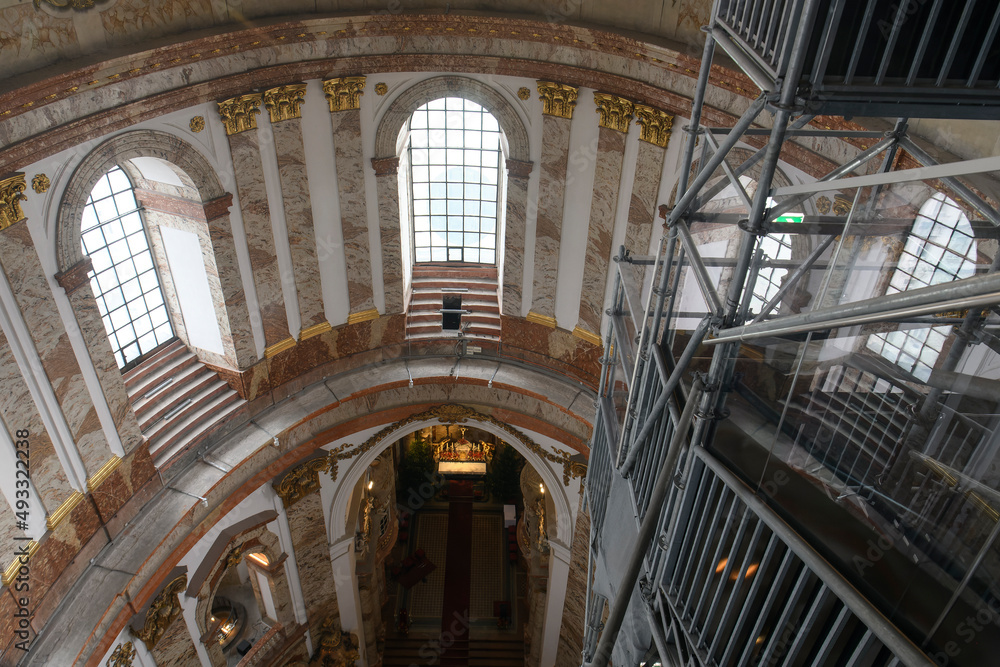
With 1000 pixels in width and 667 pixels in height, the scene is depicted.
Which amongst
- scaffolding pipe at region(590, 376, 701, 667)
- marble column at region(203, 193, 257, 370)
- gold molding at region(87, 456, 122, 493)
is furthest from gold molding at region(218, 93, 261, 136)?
scaffolding pipe at region(590, 376, 701, 667)

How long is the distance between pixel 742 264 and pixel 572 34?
7661mm

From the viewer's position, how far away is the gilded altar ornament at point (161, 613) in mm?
10836

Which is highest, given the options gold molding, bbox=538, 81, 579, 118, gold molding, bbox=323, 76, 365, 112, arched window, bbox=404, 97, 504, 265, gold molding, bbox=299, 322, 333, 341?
arched window, bbox=404, 97, 504, 265

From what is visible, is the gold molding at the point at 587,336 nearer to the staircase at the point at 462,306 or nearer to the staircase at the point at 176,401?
the staircase at the point at 462,306

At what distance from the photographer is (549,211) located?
1245 cm

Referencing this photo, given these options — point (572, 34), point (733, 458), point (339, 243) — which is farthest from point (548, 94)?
point (733, 458)

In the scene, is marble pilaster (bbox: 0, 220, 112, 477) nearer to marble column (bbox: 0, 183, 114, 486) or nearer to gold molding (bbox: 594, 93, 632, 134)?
marble column (bbox: 0, 183, 114, 486)

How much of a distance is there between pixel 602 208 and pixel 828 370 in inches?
328

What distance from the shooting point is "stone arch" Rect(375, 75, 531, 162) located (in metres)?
11.9

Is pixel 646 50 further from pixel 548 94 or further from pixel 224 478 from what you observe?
pixel 224 478

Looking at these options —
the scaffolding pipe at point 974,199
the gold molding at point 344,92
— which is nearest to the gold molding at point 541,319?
the gold molding at point 344,92

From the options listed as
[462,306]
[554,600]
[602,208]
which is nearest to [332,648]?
[554,600]

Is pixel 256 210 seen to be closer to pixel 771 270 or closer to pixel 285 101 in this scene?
pixel 285 101

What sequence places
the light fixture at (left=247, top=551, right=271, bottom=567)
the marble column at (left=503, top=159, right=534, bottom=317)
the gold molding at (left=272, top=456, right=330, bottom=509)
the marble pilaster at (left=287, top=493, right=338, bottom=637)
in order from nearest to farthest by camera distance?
the marble column at (left=503, top=159, right=534, bottom=317), the gold molding at (left=272, top=456, right=330, bottom=509), the light fixture at (left=247, top=551, right=271, bottom=567), the marble pilaster at (left=287, top=493, right=338, bottom=637)
